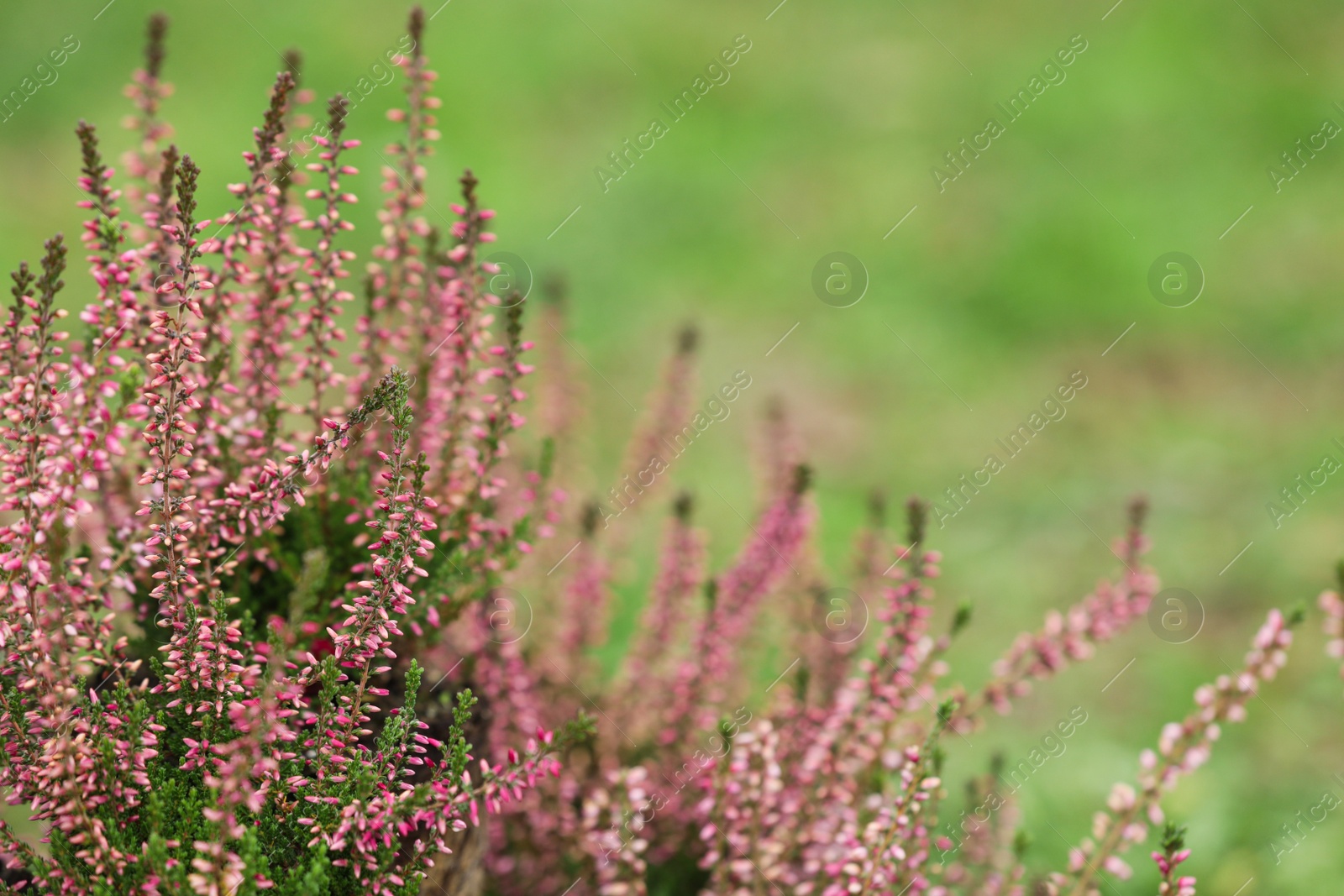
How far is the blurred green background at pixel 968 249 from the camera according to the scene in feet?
19.0

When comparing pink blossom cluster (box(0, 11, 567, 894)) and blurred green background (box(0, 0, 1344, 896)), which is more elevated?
blurred green background (box(0, 0, 1344, 896))

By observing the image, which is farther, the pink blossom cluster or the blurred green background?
the blurred green background

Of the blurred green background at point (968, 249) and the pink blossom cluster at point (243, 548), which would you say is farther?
the blurred green background at point (968, 249)

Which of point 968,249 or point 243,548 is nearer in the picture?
point 243,548

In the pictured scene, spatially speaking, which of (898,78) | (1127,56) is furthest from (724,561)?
(1127,56)

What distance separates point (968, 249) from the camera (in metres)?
8.98

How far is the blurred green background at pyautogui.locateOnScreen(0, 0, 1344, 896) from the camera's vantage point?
5.78 metres

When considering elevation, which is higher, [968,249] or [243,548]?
[968,249]

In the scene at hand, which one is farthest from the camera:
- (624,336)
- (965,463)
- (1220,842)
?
(624,336)

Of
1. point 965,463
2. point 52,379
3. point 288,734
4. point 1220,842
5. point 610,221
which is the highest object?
point 610,221

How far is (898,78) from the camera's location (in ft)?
35.4

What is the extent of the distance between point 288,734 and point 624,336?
253 inches

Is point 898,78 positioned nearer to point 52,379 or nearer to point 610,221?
point 610,221

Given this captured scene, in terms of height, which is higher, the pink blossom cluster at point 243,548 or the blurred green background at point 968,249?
the blurred green background at point 968,249
